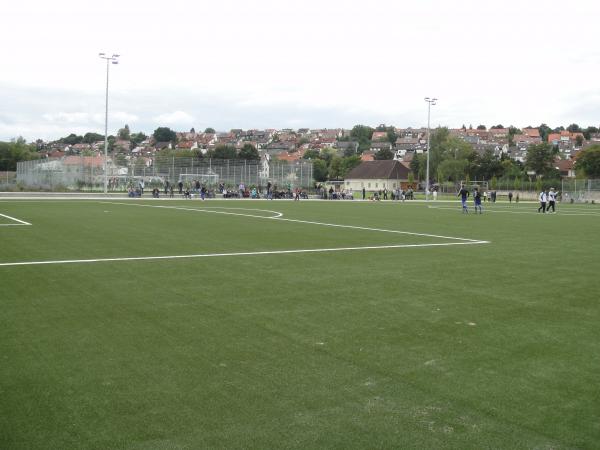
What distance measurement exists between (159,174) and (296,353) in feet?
204

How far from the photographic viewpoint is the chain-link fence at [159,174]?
6138 cm

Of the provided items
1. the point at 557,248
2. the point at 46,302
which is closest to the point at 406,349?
the point at 46,302

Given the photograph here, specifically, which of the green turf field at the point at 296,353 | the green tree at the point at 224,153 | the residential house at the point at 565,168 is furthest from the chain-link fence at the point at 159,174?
the residential house at the point at 565,168

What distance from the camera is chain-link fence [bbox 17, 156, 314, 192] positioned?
201 feet

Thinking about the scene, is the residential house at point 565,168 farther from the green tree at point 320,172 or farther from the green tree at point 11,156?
the green tree at point 11,156

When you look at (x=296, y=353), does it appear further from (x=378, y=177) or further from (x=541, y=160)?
(x=378, y=177)

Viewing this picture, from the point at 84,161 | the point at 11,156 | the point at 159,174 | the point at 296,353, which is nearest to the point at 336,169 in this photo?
the point at 11,156

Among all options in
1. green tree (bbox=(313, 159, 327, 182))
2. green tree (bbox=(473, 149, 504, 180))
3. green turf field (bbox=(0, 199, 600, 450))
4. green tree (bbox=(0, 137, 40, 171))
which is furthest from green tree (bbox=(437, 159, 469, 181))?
green turf field (bbox=(0, 199, 600, 450))

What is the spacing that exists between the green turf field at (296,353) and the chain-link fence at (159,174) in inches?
2041

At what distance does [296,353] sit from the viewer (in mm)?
5879

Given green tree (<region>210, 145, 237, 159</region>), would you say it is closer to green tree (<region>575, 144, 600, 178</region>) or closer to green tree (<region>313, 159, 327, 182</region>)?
green tree (<region>313, 159, 327, 182</region>)

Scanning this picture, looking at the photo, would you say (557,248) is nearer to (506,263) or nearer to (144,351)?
(506,263)

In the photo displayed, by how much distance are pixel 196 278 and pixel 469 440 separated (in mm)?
6739

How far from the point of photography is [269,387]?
4.93 m
